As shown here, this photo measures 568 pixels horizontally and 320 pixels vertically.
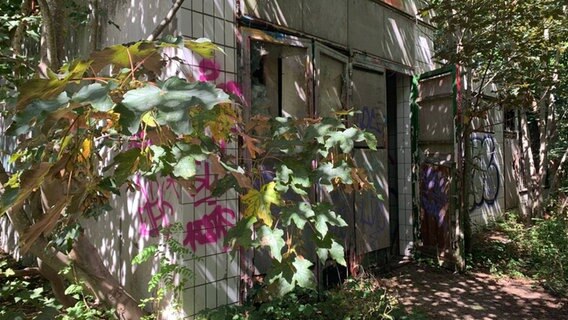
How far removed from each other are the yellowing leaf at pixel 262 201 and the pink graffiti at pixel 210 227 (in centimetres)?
214

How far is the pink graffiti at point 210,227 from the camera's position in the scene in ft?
12.7

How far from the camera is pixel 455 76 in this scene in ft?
19.8

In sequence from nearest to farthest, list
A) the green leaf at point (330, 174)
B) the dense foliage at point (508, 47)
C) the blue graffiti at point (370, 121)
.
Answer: the green leaf at point (330, 174) < the dense foliage at point (508, 47) < the blue graffiti at point (370, 121)

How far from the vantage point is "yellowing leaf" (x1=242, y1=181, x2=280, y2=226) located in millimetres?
1790

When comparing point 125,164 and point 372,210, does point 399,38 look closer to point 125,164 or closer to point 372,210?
point 372,210

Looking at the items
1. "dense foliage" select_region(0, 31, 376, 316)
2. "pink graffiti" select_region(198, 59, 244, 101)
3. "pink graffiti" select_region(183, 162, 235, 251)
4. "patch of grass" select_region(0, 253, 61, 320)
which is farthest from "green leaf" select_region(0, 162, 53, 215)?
"pink graffiti" select_region(198, 59, 244, 101)

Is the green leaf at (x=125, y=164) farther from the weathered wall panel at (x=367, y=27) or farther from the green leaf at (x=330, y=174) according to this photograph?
the weathered wall panel at (x=367, y=27)

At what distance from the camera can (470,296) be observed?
16.7 ft

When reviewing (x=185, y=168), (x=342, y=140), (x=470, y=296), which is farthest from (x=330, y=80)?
(x=185, y=168)

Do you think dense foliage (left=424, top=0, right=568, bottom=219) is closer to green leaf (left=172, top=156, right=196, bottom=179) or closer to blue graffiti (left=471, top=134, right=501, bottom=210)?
blue graffiti (left=471, top=134, right=501, bottom=210)

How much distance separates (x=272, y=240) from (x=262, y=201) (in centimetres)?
18

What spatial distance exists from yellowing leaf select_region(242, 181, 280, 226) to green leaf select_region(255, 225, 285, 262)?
0.11 feet

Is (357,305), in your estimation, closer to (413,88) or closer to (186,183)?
(186,183)

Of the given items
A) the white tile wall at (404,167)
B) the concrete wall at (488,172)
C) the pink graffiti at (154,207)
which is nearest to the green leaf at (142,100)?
the pink graffiti at (154,207)
